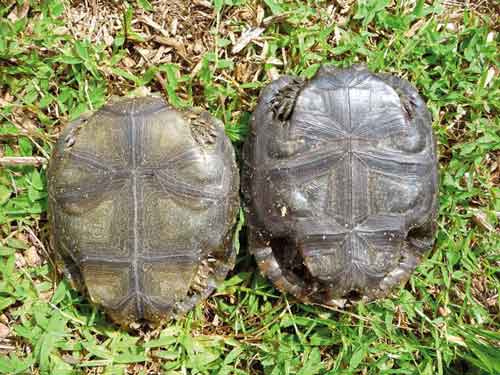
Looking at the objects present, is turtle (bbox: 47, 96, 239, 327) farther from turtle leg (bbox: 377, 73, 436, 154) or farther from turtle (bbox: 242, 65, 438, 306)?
turtle leg (bbox: 377, 73, 436, 154)

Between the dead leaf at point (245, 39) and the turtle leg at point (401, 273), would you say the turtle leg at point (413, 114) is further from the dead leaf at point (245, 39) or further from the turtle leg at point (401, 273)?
the dead leaf at point (245, 39)

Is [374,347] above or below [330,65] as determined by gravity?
below

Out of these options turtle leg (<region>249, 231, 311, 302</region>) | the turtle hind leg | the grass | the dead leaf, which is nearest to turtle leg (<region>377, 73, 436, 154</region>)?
the grass

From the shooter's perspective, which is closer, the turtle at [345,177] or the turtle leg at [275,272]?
the turtle at [345,177]

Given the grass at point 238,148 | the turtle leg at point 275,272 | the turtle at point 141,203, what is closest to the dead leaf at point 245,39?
the grass at point 238,148

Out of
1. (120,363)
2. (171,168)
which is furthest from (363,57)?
(120,363)

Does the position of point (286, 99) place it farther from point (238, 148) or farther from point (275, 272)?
point (275, 272)

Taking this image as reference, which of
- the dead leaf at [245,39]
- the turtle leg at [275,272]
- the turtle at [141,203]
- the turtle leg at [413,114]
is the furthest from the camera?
the dead leaf at [245,39]

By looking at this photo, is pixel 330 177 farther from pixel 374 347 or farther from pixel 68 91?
pixel 68 91
